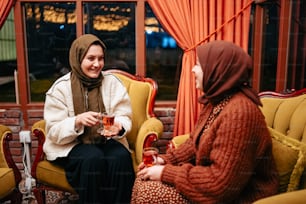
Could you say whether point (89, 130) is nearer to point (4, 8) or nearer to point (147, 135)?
point (147, 135)

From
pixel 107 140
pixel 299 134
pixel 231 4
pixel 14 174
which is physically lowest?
pixel 14 174

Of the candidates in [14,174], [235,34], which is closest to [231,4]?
[235,34]

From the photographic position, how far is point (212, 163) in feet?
4.05

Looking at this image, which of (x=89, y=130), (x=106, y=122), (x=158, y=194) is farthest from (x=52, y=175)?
(x=158, y=194)

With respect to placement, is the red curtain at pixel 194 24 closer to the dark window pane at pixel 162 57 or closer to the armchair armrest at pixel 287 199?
the dark window pane at pixel 162 57

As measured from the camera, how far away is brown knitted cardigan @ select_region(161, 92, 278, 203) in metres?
1.15

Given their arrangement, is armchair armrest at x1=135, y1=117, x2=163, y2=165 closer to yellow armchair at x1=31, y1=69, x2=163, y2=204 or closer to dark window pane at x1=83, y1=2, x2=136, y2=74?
yellow armchair at x1=31, y1=69, x2=163, y2=204

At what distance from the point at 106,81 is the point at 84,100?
19 centimetres

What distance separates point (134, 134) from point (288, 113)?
3.15 ft

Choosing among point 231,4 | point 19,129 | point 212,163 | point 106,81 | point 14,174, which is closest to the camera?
point 212,163

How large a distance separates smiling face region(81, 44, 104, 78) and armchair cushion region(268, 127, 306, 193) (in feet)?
3.50

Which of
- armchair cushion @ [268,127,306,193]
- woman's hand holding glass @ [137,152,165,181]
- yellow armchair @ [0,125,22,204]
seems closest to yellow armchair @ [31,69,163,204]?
yellow armchair @ [0,125,22,204]

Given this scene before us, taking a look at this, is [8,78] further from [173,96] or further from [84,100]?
[173,96]

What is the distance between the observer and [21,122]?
8.56 ft
